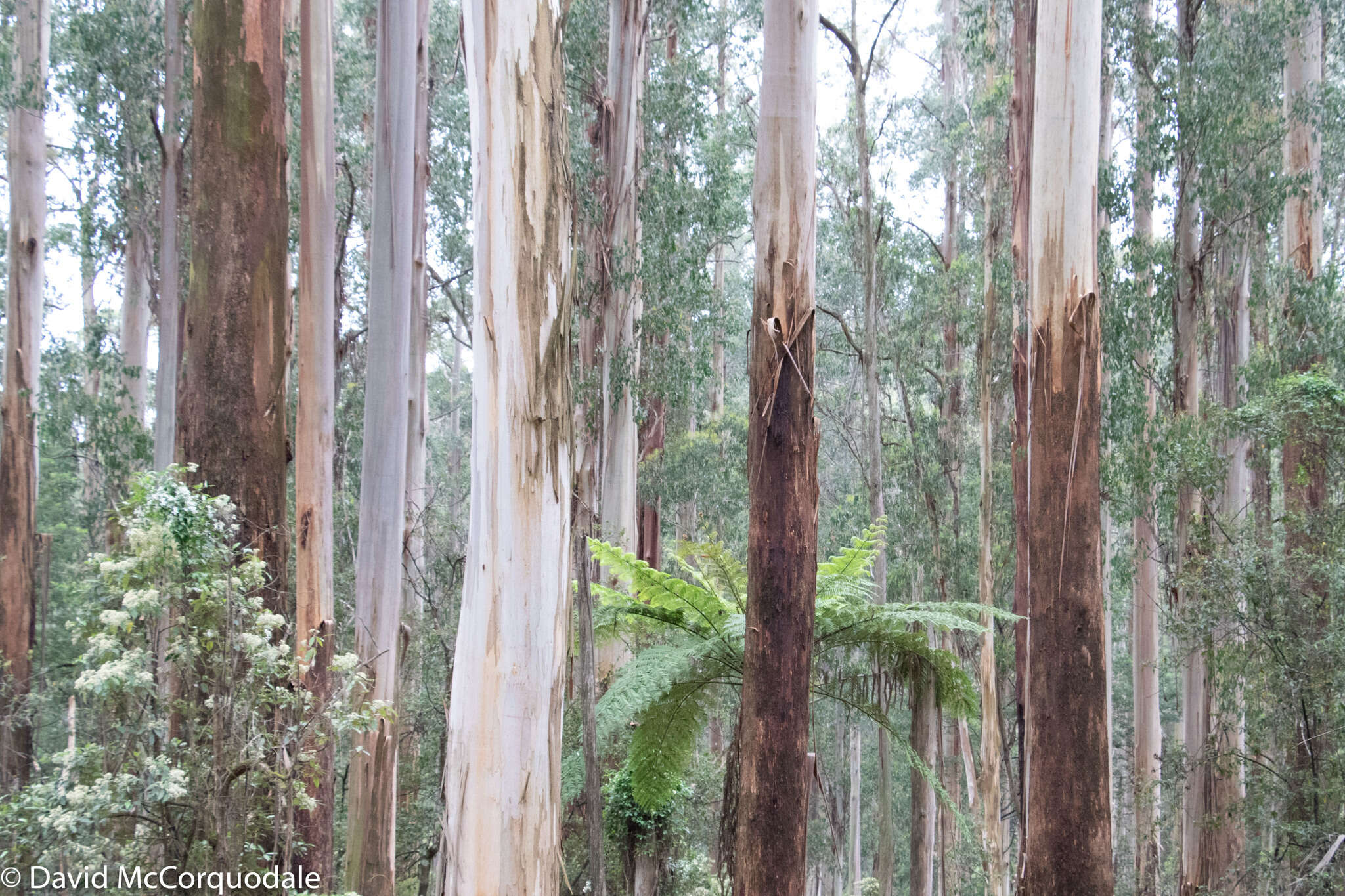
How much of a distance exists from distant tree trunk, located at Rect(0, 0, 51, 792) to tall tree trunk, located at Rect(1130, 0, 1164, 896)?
11159 mm

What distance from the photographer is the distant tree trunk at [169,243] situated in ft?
33.7

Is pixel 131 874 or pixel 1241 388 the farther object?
pixel 1241 388

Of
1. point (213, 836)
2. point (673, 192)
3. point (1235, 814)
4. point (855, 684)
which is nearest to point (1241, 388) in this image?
point (1235, 814)

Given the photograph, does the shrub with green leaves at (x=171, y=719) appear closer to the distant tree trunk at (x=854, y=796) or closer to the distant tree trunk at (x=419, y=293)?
the distant tree trunk at (x=419, y=293)

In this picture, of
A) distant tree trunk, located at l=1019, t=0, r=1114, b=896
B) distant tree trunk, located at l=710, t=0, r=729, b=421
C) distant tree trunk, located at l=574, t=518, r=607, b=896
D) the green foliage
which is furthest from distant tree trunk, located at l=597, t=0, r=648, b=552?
distant tree trunk, located at l=1019, t=0, r=1114, b=896

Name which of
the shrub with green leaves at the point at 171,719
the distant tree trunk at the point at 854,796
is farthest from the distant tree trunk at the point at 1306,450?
the distant tree trunk at the point at 854,796

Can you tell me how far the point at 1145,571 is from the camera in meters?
12.6

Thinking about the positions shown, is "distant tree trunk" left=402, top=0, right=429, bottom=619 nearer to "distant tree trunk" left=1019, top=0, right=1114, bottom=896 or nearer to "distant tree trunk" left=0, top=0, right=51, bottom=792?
"distant tree trunk" left=0, top=0, right=51, bottom=792

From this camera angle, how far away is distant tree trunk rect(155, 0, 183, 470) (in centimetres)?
1027

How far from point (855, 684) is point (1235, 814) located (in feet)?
15.5

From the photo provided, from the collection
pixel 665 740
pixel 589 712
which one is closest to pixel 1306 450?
pixel 665 740

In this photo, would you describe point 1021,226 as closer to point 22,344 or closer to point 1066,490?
point 1066,490

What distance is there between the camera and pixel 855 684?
5535 mm

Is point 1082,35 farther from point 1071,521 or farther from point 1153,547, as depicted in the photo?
point 1153,547
